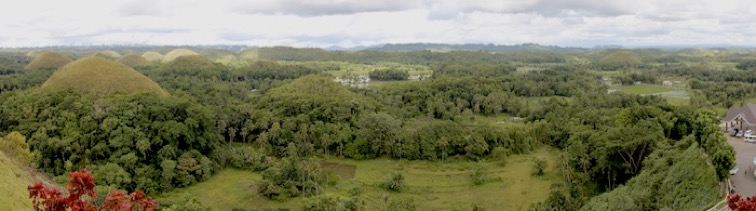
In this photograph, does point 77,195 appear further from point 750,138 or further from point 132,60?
point 132,60

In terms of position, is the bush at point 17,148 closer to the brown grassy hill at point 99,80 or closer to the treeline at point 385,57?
the brown grassy hill at point 99,80

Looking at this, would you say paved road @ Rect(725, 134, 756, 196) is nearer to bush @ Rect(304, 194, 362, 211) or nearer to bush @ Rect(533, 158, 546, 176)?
bush @ Rect(533, 158, 546, 176)

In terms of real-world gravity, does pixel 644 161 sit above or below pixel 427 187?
above

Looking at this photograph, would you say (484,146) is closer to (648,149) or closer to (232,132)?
(648,149)

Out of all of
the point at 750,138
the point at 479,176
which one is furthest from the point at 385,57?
the point at 750,138

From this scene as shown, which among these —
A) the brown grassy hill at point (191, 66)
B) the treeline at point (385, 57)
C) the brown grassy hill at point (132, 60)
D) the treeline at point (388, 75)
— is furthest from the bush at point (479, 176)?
the treeline at point (385, 57)

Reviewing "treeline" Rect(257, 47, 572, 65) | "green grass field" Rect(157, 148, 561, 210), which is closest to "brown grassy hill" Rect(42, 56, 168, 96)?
"green grass field" Rect(157, 148, 561, 210)
